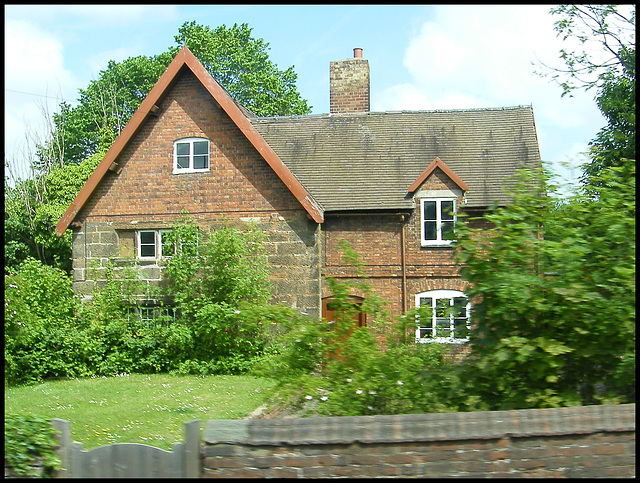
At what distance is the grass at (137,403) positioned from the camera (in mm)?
10508

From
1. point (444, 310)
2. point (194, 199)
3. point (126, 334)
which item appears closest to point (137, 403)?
point (126, 334)

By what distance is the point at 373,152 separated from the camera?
2345 centimetres

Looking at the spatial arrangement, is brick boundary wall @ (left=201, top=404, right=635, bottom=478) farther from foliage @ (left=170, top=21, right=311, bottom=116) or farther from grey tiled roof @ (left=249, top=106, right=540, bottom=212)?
foliage @ (left=170, top=21, right=311, bottom=116)

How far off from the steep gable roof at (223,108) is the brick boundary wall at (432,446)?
14.0 meters

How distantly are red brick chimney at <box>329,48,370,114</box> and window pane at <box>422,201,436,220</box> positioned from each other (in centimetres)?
600

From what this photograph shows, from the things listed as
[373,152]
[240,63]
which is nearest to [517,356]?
[373,152]

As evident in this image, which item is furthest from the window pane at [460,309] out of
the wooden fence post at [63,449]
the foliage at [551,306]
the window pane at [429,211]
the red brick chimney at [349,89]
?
the red brick chimney at [349,89]

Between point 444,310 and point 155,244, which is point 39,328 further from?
point 444,310

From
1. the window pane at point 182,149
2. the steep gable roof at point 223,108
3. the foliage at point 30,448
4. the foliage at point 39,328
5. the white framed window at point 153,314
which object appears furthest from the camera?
the window pane at point 182,149

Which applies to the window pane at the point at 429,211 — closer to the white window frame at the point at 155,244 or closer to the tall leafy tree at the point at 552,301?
the white window frame at the point at 155,244

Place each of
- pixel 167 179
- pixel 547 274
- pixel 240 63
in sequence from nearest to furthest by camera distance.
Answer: pixel 547 274, pixel 167 179, pixel 240 63

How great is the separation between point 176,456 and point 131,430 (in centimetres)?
592

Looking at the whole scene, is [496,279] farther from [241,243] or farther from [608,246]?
[241,243]

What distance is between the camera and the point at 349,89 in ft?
84.5
